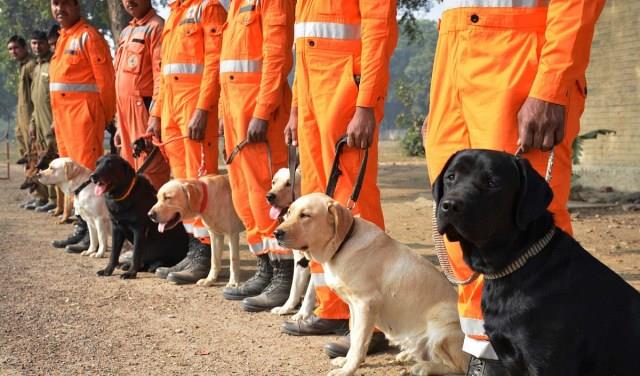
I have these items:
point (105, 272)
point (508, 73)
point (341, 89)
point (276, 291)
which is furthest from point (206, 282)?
point (508, 73)

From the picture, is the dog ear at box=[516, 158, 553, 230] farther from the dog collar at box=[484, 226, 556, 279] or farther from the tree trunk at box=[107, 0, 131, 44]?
the tree trunk at box=[107, 0, 131, 44]

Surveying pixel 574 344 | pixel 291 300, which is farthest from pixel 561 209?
pixel 291 300

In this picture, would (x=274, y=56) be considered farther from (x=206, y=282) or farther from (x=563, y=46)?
(x=563, y=46)

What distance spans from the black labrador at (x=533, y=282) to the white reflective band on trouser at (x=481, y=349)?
1.10 ft

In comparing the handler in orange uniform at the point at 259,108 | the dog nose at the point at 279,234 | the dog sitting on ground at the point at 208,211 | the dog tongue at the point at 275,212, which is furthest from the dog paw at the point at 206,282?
the dog nose at the point at 279,234

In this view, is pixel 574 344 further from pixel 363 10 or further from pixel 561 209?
pixel 363 10

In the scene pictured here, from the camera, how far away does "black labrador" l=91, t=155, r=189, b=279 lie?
6.39m

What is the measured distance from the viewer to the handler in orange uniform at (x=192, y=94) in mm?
5934

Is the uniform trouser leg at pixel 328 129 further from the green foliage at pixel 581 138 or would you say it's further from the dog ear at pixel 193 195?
the green foliage at pixel 581 138

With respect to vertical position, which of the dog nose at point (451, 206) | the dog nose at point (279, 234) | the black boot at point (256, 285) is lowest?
the black boot at point (256, 285)

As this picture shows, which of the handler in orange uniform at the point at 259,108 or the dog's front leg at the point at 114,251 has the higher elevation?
the handler in orange uniform at the point at 259,108

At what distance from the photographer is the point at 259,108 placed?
5.02 metres

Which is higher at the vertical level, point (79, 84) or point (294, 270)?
point (79, 84)

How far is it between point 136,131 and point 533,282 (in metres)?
5.53
